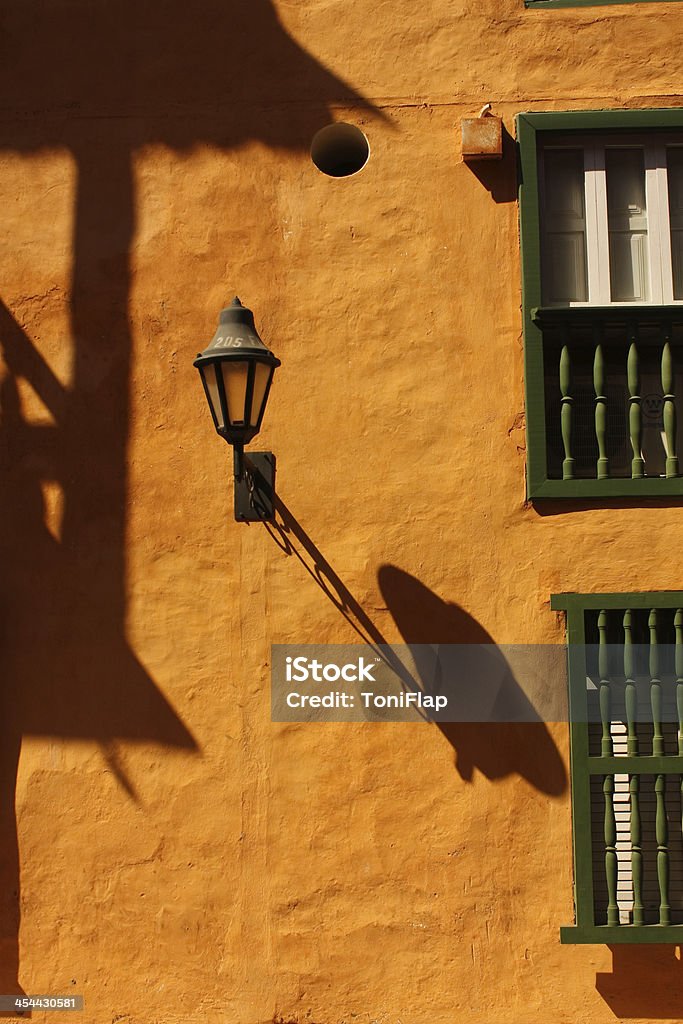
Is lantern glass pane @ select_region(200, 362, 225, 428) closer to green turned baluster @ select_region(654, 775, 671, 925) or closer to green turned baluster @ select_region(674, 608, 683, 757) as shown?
green turned baluster @ select_region(674, 608, 683, 757)

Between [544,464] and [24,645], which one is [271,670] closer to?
[24,645]

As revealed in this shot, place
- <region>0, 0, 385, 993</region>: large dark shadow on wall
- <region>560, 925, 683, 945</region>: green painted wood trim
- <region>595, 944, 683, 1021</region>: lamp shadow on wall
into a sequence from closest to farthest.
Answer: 1. <region>560, 925, 683, 945</region>: green painted wood trim
2. <region>595, 944, 683, 1021</region>: lamp shadow on wall
3. <region>0, 0, 385, 993</region>: large dark shadow on wall

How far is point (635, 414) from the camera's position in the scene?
568 centimetres

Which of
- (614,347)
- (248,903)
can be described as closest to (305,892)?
(248,903)

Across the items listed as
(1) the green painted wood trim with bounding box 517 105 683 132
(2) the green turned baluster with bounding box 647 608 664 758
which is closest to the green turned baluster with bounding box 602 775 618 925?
(2) the green turned baluster with bounding box 647 608 664 758

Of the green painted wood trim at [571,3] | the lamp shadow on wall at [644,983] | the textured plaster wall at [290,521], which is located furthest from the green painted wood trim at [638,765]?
the green painted wood trim at [571,3]

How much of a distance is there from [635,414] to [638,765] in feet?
5.71

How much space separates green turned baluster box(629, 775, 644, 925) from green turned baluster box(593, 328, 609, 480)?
154 cm

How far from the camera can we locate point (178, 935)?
5.53 meters

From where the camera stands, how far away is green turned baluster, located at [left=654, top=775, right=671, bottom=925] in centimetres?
529

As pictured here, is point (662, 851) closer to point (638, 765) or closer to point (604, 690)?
point (638, 765)

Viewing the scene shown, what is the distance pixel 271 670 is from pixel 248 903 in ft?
3.75

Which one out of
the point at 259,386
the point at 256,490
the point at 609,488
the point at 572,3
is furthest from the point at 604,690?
the point at 572,3

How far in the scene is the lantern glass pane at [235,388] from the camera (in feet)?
16.4
